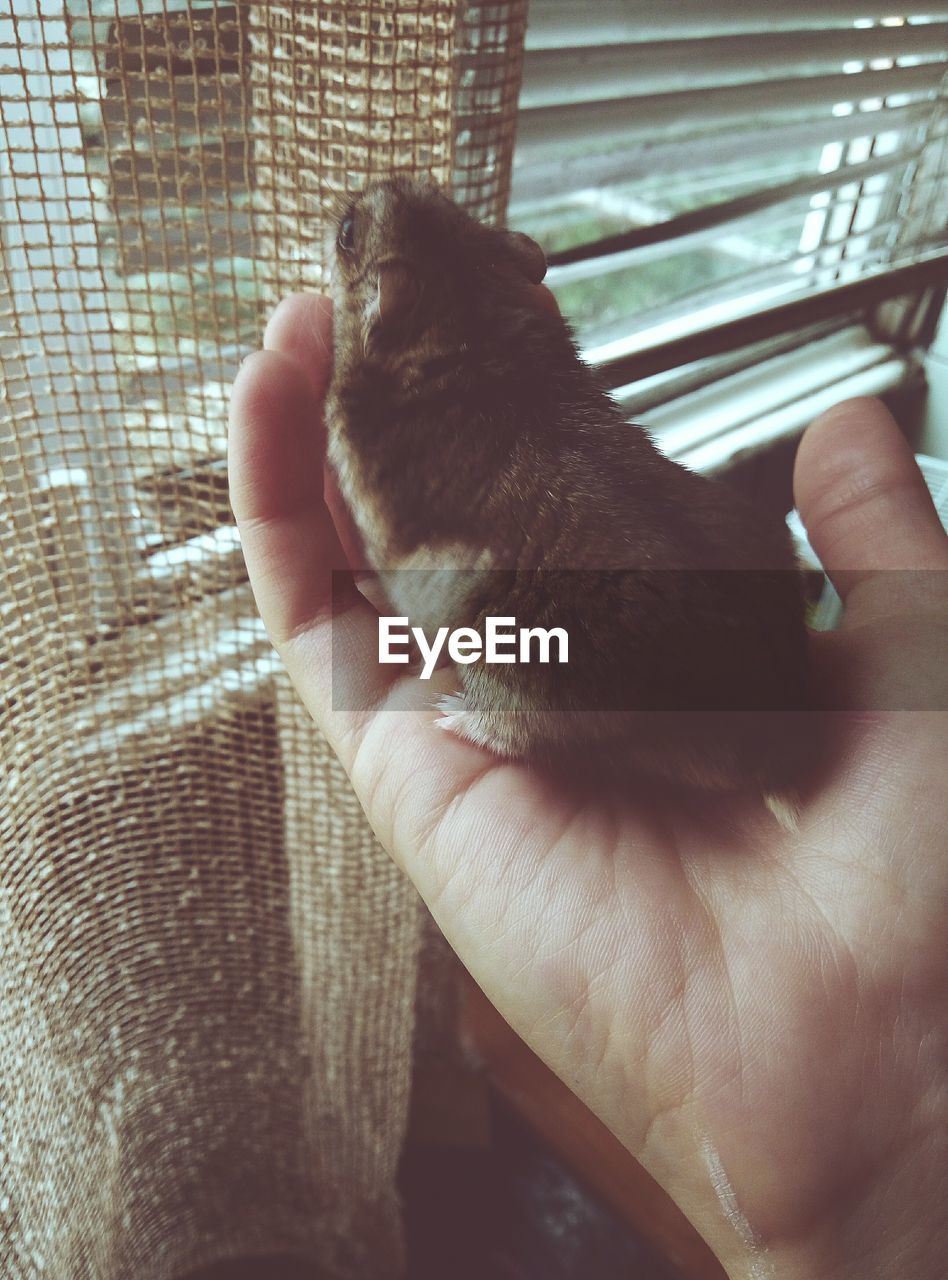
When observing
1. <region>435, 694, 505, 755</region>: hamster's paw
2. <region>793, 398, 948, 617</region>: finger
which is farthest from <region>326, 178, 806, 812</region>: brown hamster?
<region>793, 398, 948, 617</region>: finger

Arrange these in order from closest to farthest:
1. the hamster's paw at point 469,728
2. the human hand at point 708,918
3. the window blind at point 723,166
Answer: the human hand at point 708,918 < the hamster's paw at point 469,728 < the window blind at point 723,166

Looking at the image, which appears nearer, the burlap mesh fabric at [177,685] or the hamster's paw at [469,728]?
the burlap mesh fabric at [177,685]

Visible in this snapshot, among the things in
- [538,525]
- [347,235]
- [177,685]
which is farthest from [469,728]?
[347,235]

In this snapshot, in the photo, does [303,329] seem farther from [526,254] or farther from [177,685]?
[177,685]

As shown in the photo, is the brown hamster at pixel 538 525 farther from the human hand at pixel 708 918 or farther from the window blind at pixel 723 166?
the window blind at pixel 723 166

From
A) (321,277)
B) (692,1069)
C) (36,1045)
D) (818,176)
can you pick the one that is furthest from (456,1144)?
(818,176)

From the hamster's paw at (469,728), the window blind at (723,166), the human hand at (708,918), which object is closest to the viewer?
the human hand at (708,918)

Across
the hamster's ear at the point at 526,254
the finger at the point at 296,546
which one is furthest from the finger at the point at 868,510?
the finger at the point at 296,546

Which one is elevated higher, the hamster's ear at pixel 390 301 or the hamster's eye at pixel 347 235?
the hamster's eye at pixel 347 235
